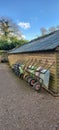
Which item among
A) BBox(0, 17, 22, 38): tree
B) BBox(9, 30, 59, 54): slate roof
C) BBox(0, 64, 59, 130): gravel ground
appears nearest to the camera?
BBox(0, 64, 59, 130): gravel ground

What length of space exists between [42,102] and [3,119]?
2214 millimetres

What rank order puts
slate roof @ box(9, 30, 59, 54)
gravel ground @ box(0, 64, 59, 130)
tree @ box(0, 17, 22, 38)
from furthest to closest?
tree @ box(0, 17, 22, 38)
slate roof @ box(9, 30, 59, 54)
gravel ground @ box(0, 64, 59, 130)

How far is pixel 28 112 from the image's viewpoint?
688 cm

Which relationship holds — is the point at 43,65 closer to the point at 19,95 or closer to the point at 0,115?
the point at 19,95

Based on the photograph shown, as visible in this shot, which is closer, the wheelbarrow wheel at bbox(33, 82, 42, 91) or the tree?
the wheelbarrow wheel at bbox(33, 82, 42, 91)

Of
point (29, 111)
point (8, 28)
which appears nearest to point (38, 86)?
point (29, 111)

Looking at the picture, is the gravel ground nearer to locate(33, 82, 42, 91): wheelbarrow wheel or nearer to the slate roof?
locate(33, 82, 42, 91): wheelbarrow wheel

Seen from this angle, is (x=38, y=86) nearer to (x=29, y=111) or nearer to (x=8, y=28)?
(x=29, y=111)

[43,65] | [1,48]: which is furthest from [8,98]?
[1,48]

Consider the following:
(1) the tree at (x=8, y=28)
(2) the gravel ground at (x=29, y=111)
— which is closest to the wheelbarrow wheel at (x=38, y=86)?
(2) the gravel ground at (x=29, y=111)

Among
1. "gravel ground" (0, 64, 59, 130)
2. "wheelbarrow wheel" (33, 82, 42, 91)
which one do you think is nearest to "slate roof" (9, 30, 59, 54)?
"wheelbarrow wheel" (33, 82, 42, 91)

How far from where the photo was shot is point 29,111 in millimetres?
6980

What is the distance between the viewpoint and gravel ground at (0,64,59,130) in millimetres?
5732

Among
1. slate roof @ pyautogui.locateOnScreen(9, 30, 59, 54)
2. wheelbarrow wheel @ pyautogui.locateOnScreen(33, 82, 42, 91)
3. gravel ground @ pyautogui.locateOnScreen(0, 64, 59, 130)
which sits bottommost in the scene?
gravel ground @ pyautogui.locateOnScreen(0, 64, 59, 130)
